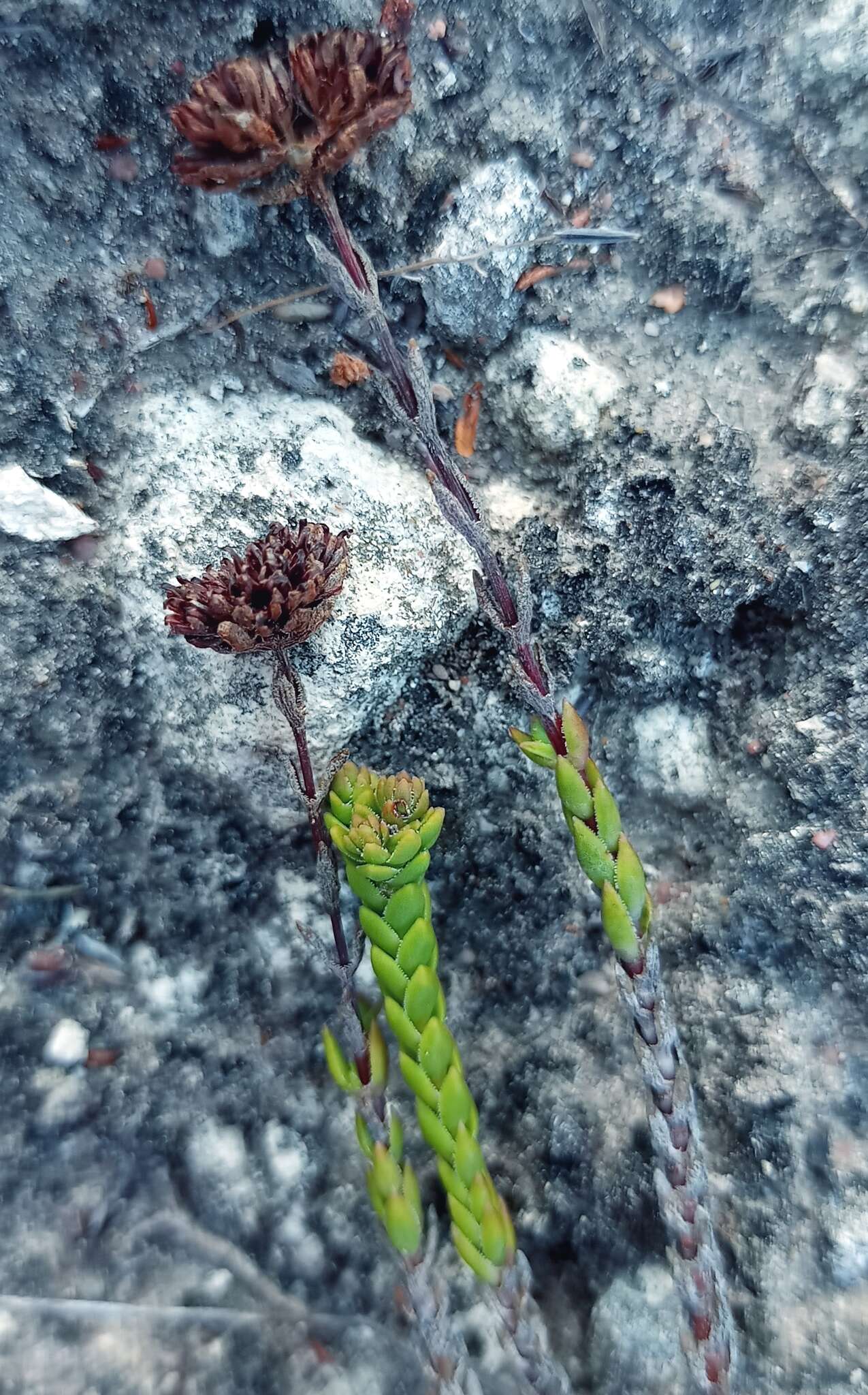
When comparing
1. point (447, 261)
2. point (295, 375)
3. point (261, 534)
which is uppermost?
point (447, 261)

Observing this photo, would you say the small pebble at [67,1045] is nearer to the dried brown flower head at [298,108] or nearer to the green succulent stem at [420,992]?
the green succulent stem at [420,992]

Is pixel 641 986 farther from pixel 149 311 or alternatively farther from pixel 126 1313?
pixel 149 311

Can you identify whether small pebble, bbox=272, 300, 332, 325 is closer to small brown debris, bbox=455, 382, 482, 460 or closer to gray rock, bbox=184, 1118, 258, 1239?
small brown debris, bbox=455, 382, 482, 460

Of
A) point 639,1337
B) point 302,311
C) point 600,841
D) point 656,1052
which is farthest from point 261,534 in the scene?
point 639,1337

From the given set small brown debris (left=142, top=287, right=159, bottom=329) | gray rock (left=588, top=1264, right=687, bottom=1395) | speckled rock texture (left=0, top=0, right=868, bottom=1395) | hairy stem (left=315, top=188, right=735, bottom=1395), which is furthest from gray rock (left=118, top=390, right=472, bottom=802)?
gray rock (left=588, top=1264, right=687, bottom=1395)

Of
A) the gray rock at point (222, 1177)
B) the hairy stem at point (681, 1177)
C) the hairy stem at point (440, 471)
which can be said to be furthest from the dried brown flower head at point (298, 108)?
the gray rock at point (222, 1177)

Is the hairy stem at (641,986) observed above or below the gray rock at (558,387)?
below
